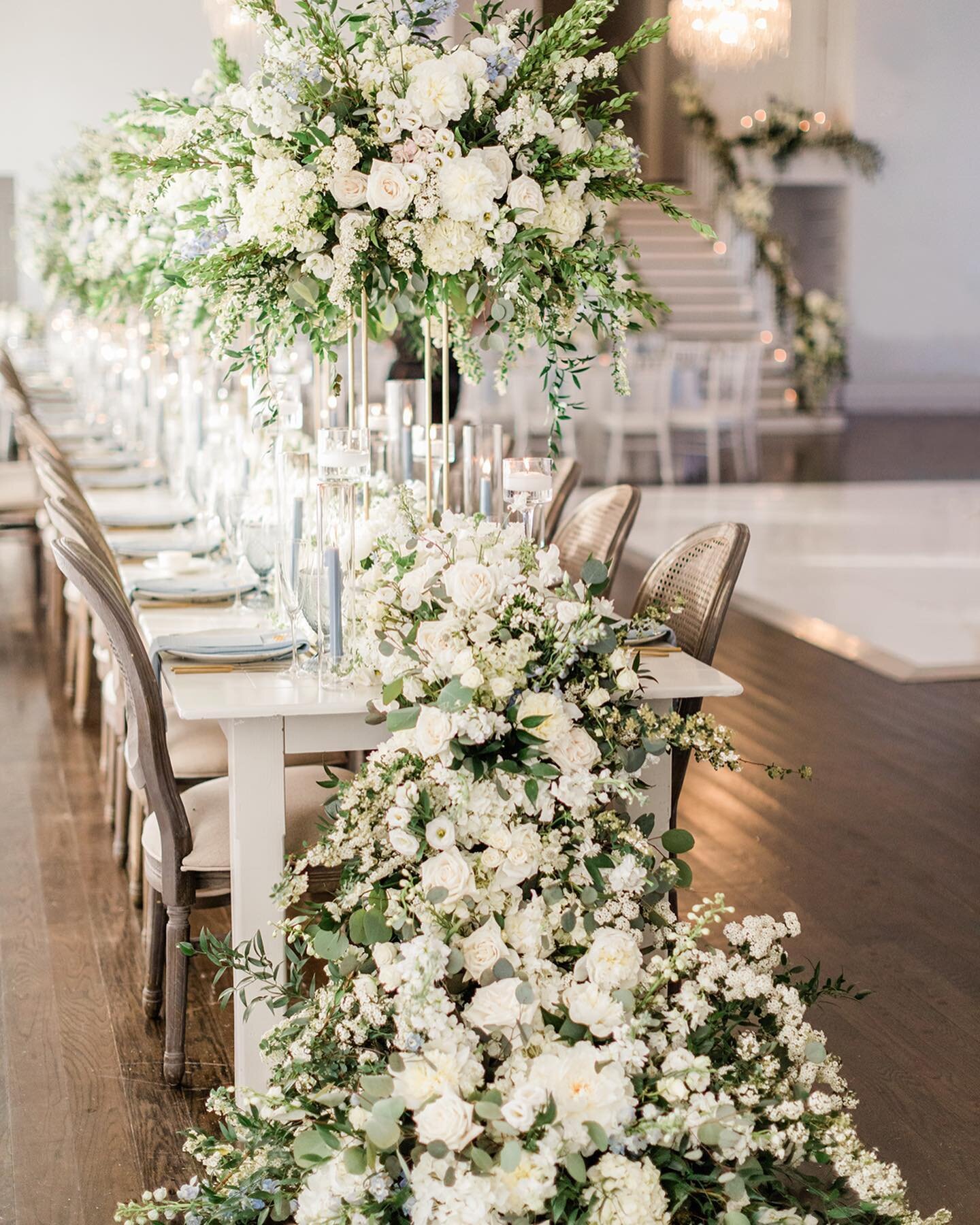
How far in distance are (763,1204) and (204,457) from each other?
121 inches

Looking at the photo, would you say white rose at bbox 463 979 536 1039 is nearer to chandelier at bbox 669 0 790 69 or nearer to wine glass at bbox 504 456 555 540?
wine glass at bbox 504 456 555 540

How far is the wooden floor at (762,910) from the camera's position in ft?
8.63

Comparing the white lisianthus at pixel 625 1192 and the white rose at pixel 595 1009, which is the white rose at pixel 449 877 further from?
the white lisianthus at pixel 625 1192

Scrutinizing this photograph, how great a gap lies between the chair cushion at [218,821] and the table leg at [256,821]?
5.1 inches

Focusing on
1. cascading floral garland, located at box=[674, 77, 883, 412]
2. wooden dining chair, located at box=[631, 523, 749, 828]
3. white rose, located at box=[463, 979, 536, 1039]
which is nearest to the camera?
white rose, located at box=[463, 979, 536, 1039]

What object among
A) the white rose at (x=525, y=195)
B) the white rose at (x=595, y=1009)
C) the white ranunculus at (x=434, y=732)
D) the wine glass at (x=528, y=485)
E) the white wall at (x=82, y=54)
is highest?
the white wall at (x=82, y=54)

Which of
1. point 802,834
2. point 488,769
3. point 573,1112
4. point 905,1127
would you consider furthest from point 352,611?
point 802,834

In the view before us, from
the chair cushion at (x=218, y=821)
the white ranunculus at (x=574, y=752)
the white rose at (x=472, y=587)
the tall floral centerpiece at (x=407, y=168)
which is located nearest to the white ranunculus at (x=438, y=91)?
the tall floral centerpiece at (x=407, y=168)

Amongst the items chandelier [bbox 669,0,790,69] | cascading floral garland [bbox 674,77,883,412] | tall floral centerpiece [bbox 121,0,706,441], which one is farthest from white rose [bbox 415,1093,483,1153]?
cascading floral garland [bbox 674,77,883,412]

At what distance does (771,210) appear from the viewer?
56.0 feet

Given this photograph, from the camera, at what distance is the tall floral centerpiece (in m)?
2.56

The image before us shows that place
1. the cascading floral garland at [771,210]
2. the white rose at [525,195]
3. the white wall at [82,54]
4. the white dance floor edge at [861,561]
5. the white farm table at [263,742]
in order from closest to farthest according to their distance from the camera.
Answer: the white farm table at [263,742]
the white rose at [525,195]
the white dance floor edge at [861,561]
the white wall at [82,54]
the cascading floral garland at [771,210]

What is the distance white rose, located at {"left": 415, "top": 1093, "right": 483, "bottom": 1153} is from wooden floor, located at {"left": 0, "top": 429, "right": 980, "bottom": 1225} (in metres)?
0.76

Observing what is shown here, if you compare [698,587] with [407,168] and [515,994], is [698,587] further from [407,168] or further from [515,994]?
[515,994]
